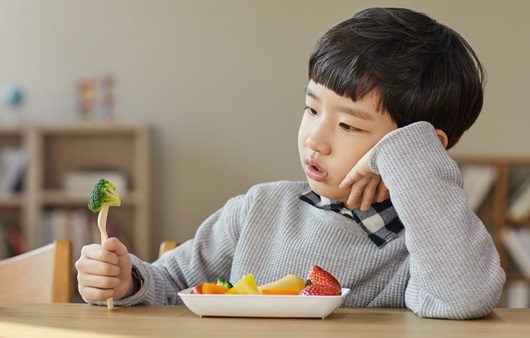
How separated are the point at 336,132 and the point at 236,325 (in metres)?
0.37

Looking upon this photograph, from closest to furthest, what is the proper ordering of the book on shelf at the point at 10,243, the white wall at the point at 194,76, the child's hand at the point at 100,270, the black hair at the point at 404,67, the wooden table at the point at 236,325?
the wooden table at the point at 236,325 → the child's hand at the point at 100,270 → the black hair at the point at 404,67 → the book on shelf at the point at 10,243 → the white wall at the point at 194,76

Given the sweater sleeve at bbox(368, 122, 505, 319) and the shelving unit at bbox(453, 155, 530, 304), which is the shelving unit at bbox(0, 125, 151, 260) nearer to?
the shelving unit at bbox(453, 155, 530, 304)

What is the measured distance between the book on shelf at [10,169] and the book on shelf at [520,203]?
2646 millimetres

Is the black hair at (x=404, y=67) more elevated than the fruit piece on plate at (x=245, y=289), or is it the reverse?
the black hair at (x=404, y=67)

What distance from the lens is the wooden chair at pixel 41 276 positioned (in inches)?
54.7

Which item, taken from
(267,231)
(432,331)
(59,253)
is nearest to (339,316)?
(432,331)

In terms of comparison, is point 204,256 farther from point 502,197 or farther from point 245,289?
point 502,197

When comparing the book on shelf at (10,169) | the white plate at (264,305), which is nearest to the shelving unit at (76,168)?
the book on shelf at (10,169)

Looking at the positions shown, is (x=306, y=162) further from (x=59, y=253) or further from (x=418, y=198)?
(x=59, y=253)

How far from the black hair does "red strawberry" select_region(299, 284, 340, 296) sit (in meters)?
0.32

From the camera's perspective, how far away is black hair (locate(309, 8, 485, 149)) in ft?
4.00

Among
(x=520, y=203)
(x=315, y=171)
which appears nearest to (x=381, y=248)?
(x=315, y=171)

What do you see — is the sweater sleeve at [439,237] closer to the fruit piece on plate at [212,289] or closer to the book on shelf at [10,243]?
the fruit piece on plate at [212,289]

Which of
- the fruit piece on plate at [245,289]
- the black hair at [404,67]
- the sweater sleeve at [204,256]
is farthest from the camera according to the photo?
the sweater sleeve at [204,256]
